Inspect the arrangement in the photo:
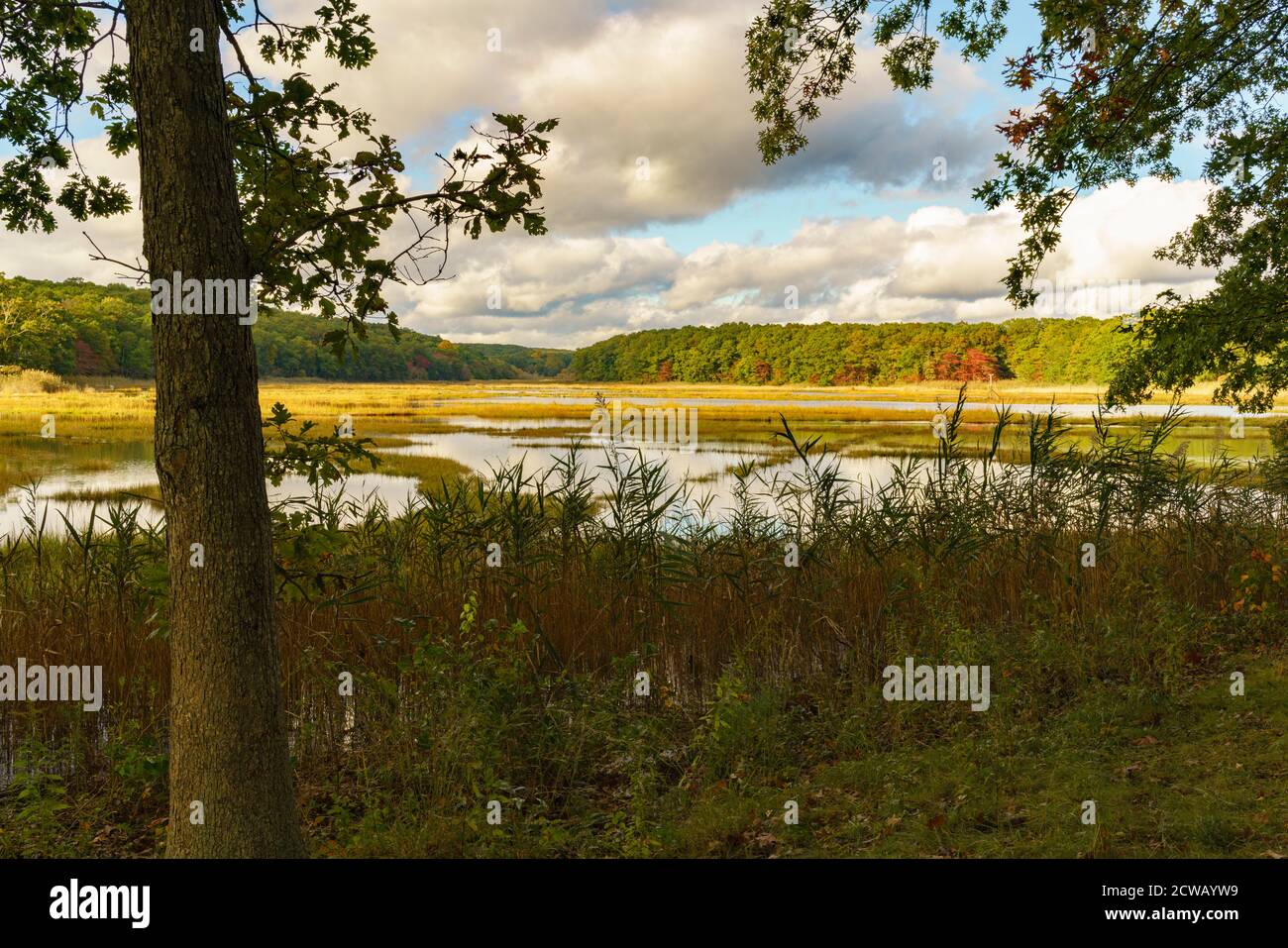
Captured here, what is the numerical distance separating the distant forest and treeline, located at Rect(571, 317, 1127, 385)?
0.11 m

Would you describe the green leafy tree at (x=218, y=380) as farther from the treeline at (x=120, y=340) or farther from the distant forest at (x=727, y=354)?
the distant forest at (x=727, y=354)

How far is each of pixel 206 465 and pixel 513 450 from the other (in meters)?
26.2

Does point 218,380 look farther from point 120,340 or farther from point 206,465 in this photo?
point 120,340

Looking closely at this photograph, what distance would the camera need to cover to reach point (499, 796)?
16.1 ft

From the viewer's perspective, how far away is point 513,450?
29344mm

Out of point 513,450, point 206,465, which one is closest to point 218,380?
point 206,465

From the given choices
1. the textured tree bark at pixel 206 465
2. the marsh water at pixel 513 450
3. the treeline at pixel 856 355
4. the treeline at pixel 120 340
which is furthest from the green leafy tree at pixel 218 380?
the treeline at pixel 856 355

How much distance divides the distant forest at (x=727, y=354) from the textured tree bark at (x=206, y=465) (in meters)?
58.4

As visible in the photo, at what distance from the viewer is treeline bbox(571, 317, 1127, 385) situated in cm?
7838

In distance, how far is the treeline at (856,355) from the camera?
78375mm

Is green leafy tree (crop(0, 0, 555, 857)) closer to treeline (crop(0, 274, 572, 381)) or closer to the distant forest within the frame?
treeline (crop(0, 274, 572, 381))
